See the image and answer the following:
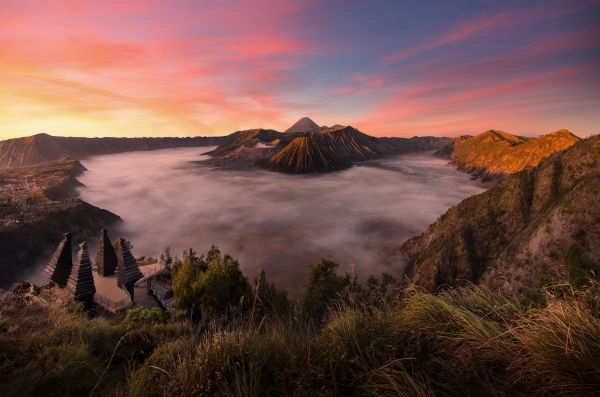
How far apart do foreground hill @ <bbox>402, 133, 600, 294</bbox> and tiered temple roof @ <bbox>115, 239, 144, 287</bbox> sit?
166 feet

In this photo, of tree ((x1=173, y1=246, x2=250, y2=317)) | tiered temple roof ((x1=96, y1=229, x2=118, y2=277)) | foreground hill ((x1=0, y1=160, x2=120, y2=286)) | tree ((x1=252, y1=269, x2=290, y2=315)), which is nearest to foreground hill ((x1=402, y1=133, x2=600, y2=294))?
tree ((x1=252, y1=269, x2=290, y2=315))

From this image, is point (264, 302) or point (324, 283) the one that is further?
point (324, 283)

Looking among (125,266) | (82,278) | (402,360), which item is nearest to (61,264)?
(82,278)

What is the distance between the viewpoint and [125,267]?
30641 millimetres

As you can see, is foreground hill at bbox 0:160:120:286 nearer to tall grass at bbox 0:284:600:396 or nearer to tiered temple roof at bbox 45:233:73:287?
tiered temple roof at bbox 45:233:73:287

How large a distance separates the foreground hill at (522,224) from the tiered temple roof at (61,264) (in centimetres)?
5693

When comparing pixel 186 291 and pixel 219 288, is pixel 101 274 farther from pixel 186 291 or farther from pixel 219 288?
pixel 219 288

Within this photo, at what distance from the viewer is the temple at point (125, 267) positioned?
100 feet

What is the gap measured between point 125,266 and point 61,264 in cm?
621

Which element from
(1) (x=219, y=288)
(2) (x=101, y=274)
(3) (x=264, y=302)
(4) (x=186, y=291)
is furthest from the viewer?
(1) (x=219, y=288)

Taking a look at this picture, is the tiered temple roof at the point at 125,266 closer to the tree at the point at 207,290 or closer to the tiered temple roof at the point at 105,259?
the tiered temple roof at the point at 105,259

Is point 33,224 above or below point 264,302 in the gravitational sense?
below

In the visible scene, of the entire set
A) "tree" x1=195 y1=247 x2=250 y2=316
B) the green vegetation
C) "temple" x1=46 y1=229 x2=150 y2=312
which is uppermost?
the green vegetation

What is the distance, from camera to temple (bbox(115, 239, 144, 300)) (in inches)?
1204
